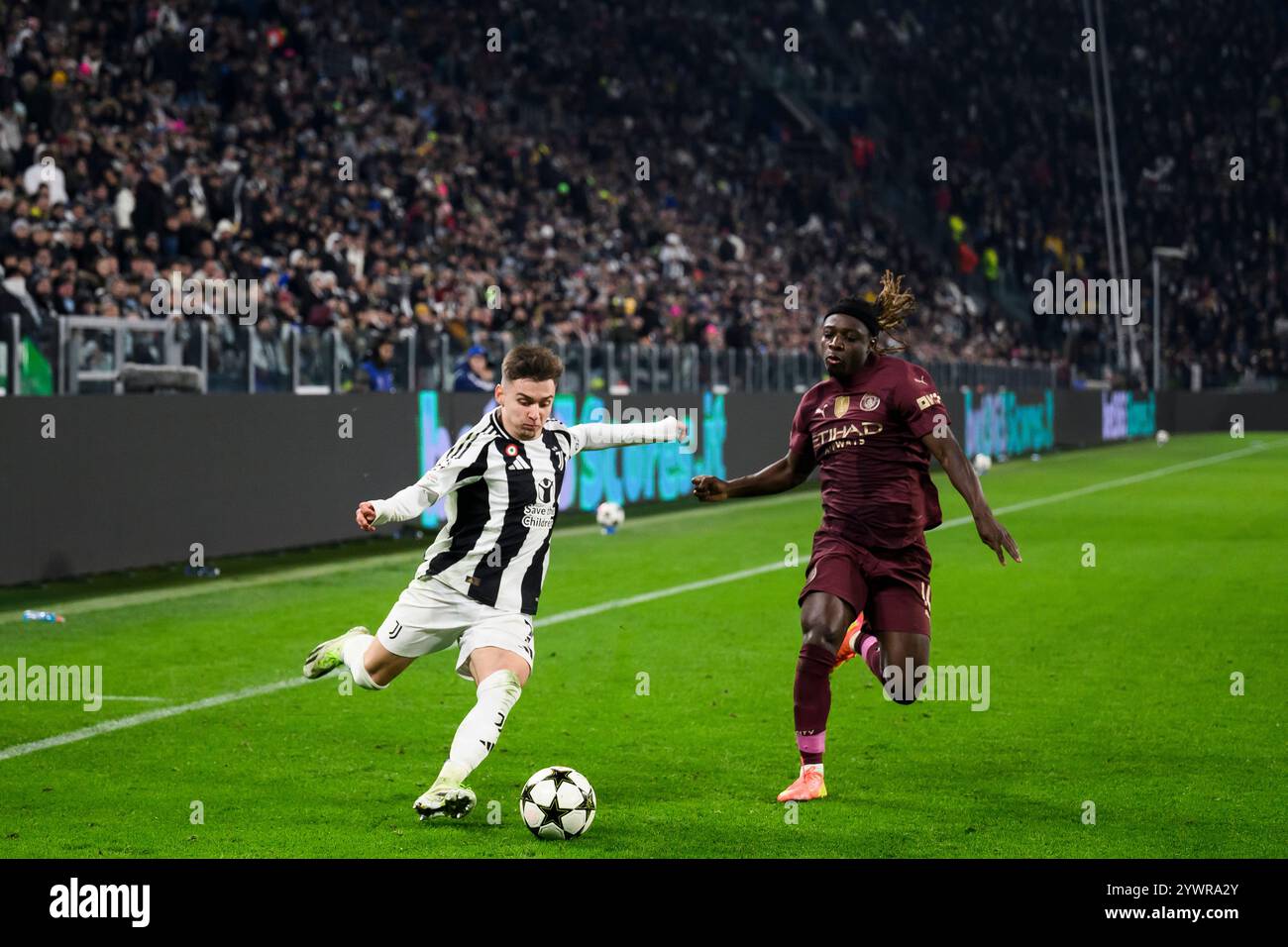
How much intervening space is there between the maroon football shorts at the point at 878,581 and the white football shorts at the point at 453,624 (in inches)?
46.8

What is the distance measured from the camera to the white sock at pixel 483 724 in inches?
263

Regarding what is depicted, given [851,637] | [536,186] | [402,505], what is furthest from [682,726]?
[536,186]

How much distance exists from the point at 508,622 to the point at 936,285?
38828 mm

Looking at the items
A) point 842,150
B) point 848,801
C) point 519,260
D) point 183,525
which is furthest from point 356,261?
point 842,150

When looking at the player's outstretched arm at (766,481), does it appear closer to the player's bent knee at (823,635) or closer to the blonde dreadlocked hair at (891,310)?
the blonde dreadlocked hair at (891,310)

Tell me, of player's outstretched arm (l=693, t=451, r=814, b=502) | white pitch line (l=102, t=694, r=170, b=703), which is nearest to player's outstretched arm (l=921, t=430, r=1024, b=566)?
player's outstretched arm (l=693, t=451, r=814, b=502)

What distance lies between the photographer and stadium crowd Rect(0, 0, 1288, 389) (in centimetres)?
1983

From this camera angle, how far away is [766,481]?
797 cm

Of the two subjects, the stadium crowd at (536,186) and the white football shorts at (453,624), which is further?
the stadium crowd at (536,186)

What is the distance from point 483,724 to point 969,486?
2.17 meters

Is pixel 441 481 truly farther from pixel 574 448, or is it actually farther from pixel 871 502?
pixel 871 502

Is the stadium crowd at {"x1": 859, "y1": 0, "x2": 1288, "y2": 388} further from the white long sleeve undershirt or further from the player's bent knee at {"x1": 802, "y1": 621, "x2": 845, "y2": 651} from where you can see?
the player's bent knee at {"x1": 802, "y1": 621, "x2": 845, "y2": 651}

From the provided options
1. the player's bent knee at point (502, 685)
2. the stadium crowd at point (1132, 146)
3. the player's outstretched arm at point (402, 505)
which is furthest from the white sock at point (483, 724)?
the stadium crowd at point (1132, 146)
